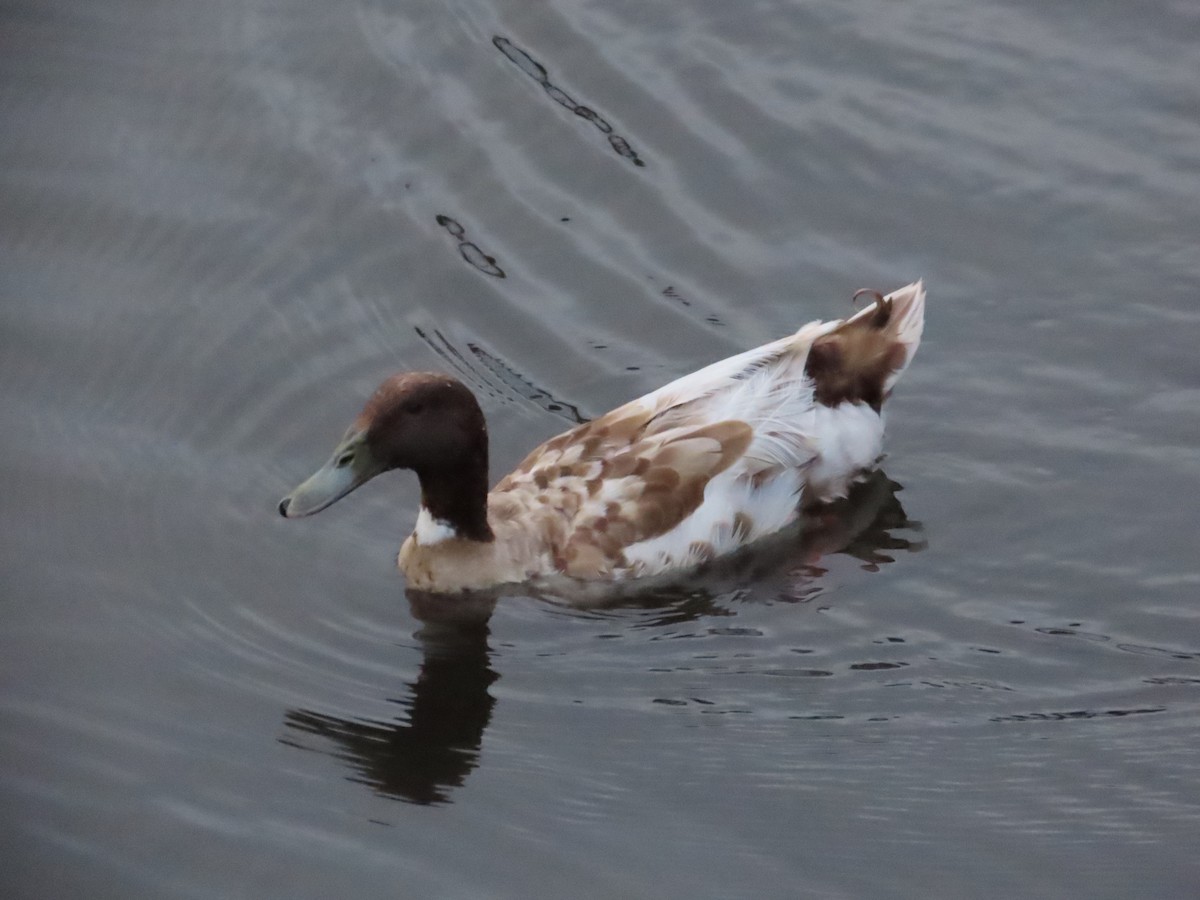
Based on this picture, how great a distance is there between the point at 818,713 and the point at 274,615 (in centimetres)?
248

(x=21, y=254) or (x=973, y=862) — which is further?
(x=21, y=254)

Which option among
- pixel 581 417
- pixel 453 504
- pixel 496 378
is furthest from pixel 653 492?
pixel 496 378

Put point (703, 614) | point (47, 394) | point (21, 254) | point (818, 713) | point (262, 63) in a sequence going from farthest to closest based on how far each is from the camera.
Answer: point (262, 63) → point (21, 254) → point (47, 394) → point (703, 614) → point (818, 713)

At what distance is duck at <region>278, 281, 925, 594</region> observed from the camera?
9.09 m

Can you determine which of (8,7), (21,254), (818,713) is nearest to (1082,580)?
(818,713)

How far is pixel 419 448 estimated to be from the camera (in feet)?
29.8

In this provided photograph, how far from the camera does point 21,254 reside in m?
11.0

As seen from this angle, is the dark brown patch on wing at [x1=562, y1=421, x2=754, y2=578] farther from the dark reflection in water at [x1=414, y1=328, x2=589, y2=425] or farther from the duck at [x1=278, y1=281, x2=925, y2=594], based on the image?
the dark reflection in water at [x1=414, y1=328, x2=589, y2=425]

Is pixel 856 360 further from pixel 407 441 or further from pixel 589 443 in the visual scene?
pixel 407 441

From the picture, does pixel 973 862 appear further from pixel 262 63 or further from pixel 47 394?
pixel 262 63

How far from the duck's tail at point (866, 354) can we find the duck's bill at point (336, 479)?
233 cm

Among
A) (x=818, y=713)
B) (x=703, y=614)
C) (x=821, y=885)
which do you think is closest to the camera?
(x=821, y=885)

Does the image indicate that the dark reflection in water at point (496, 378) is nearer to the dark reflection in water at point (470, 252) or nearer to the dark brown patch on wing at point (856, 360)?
the dark reflection in water at point (470, 252)

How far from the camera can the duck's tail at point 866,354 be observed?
9945 millimetres
